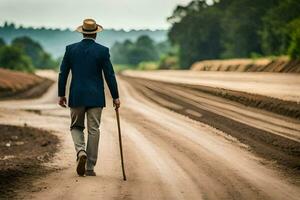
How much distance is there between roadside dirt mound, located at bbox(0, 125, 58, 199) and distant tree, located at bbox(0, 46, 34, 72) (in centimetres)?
5614

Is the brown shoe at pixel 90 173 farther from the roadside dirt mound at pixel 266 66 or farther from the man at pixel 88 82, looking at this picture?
the roadside dirt mound at pixel 266 66

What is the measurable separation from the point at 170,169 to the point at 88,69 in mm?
1976

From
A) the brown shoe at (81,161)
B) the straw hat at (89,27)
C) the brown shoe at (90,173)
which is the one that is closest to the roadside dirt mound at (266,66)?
the straw hat at (89,27)

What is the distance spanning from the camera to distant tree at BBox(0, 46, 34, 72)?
6875cm

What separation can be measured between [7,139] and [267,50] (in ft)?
200

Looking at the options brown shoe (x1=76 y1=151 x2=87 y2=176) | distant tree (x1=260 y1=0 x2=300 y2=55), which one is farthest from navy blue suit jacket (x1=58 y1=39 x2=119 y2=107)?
distant tree (x1=260 y1=0 x2=300 y2=55)

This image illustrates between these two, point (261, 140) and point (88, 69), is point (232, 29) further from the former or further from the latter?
point (88, 69)

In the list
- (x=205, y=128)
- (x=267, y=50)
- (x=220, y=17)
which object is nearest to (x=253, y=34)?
(x=267, y=50)

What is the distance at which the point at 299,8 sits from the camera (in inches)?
2463

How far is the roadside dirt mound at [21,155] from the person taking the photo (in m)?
6.90

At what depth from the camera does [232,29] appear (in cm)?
8194

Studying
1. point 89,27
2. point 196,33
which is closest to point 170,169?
point 89,27

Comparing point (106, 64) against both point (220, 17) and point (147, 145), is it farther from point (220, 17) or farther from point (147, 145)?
point (220, 17)

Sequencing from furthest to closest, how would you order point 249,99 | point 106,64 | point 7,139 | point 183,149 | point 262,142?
point 249,99 → point 7,139 → point 262,142 → point 183,149 → point 106,64
